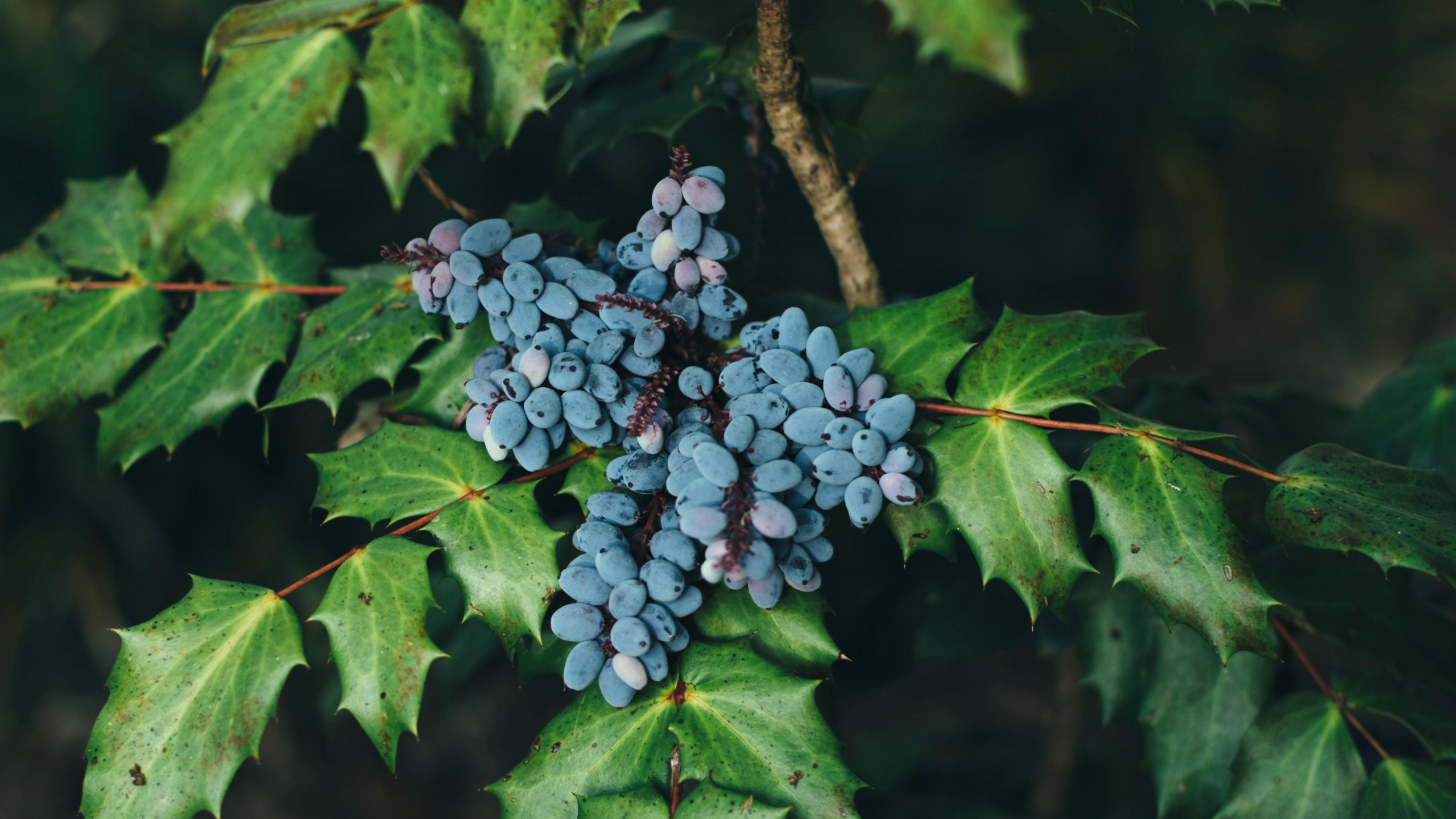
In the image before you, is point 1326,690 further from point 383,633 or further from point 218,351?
point 218,351

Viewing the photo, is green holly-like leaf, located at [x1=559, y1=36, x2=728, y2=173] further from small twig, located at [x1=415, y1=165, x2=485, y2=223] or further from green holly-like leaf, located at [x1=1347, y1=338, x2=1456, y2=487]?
green holly-like leaf, located at [x1=1347, y1=338, x2=1456, y2=487]

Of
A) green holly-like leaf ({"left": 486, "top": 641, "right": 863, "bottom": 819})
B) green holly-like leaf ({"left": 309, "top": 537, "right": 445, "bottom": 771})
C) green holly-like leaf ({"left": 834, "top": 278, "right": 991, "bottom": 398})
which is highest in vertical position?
green holly-like leaf ({"left": 834, "top": 278, "right": 991, "bottom": 398})

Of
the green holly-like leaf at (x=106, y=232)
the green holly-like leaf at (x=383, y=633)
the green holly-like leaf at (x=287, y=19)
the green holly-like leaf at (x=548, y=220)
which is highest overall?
the green holly-like leaf at (x=287, y=19)

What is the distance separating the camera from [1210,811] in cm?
80

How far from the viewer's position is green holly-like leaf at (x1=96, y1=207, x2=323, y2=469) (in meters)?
0.75

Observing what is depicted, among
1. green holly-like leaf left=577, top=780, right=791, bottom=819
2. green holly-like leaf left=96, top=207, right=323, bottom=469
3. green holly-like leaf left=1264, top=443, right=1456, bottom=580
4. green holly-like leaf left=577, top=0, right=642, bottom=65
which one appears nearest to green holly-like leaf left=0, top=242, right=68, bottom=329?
green holly-like leaf left=96, top=207, right=323, bottom=469

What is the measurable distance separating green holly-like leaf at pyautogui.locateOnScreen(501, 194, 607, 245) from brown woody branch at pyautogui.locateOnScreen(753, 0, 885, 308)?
0.18 metres

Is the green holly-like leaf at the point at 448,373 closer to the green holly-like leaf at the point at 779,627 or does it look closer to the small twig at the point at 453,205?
the small twig at the point at 453,205

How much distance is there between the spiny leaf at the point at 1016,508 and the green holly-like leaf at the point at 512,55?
1.27 feet

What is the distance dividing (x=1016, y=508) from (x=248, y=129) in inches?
24.8

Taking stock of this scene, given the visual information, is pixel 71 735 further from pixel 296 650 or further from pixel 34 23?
pixel 296 650

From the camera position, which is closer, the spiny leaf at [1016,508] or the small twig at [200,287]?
the spiny leaf at [1016,508]

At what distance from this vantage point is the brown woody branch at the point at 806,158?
0.62 meters

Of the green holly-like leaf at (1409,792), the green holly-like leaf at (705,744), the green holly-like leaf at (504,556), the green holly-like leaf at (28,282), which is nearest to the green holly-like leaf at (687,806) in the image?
the green holly-like leaf at (705,744)
